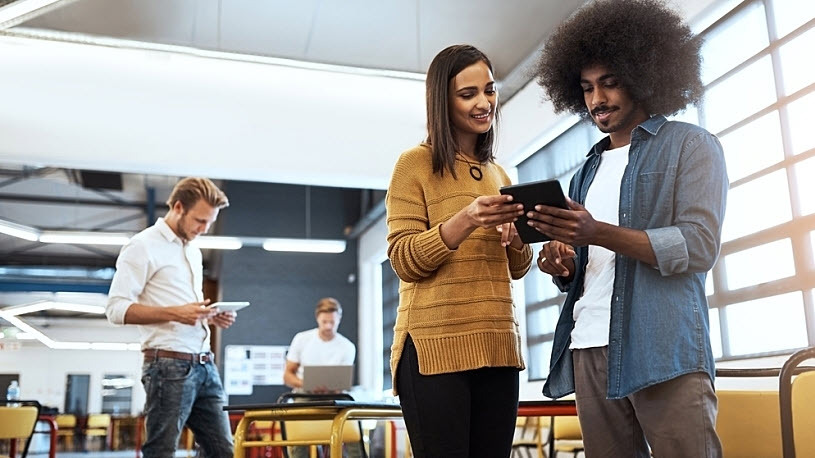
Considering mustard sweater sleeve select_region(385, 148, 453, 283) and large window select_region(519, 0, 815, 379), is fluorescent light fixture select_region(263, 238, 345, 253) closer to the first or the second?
large window select_region(519, 0, 815, 379)

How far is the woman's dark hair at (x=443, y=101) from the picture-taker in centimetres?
173

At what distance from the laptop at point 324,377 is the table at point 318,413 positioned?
2307 millimetres

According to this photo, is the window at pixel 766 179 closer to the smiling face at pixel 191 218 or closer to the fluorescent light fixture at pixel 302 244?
the smiling face at pixel 191 218

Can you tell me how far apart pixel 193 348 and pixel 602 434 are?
1987 millimetres

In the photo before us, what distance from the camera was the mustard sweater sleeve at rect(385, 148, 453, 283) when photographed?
1.59 m

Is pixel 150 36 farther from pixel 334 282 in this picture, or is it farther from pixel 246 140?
pixel 334 282

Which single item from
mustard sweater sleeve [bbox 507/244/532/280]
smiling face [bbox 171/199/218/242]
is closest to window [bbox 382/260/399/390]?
smiling face [bbox 171/199/218/242]

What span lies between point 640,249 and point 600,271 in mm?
213

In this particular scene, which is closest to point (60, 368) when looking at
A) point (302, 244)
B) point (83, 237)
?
point (83, 237)

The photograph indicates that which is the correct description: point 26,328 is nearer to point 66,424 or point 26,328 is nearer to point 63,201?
point 66,424

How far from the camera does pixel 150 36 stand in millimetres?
5863

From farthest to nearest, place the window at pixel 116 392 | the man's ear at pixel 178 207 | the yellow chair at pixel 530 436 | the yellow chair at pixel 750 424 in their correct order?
1. the window at pixel 116 392
2. the yellow chair at pixel 530 436
3. the man's ear at pixel 178 207
4. the yellow chair at pixel 750 424

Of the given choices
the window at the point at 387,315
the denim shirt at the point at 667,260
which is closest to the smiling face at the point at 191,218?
the denim shirt at the point at 667,260

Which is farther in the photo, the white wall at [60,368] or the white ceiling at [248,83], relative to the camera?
the white wall at [60,368]
